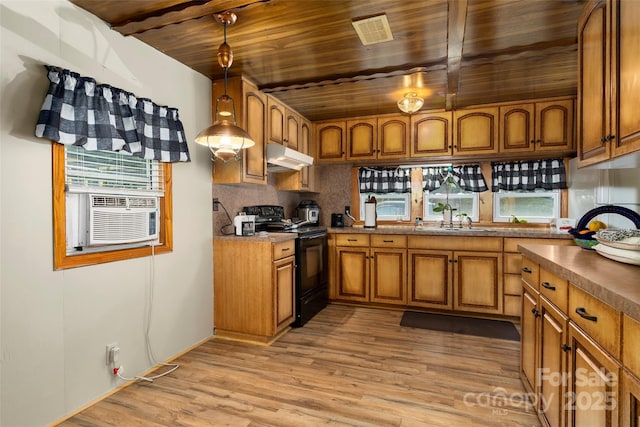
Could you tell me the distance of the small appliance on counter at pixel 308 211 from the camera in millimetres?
4355

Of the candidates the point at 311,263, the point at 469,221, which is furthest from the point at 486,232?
the point at 311,263

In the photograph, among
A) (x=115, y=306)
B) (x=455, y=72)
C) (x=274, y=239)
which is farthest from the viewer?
(x=274, y=239)

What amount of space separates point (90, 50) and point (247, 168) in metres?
1.34

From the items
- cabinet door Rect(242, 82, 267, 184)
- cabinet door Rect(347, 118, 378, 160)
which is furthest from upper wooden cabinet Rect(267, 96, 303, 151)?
cabinet door Rect(347, 118, 378, 160)

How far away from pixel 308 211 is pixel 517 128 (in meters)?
2.55

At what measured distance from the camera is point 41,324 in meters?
1.75

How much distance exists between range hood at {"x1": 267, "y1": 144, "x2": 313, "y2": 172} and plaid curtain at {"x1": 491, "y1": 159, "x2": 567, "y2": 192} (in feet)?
7.32

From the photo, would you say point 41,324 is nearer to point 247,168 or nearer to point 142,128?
point 142,128

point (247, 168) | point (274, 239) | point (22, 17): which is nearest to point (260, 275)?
point (274, 239)

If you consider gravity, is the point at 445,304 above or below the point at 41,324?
below

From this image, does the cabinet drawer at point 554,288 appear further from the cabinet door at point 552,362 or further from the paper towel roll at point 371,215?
the paper towel roll at point 371,215

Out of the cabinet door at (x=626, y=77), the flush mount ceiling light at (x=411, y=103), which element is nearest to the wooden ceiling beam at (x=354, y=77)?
the flush mount ceiling light at (x=411, y=103)

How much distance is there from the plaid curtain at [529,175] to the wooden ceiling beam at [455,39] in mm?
1325

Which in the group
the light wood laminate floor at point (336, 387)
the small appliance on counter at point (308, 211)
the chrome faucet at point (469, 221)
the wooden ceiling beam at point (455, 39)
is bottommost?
the light wood laminate floor at point (336, 387)
